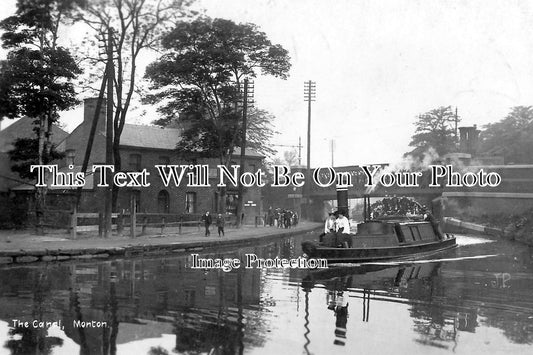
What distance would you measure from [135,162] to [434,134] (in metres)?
41.0

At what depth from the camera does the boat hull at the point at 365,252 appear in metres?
20.1

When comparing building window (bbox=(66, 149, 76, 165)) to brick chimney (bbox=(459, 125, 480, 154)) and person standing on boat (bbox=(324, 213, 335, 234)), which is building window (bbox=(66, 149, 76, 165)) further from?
brick chimney (bbox=(459, 125, 480, 154))

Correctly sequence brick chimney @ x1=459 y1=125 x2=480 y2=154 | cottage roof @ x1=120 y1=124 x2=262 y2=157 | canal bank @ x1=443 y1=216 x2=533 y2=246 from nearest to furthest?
canal bank @ x1=443 y1=216 x2=533 y2=246 → cottage roof @ x1=120 y1=124 x2=262 y2=157 → brick chimney @ x1=459 y1=125 x2=480 y2=154

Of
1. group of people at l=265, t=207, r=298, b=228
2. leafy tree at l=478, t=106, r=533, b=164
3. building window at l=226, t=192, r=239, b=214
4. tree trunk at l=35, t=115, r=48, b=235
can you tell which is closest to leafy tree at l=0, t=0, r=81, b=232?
tree trunk at l=35, t=115, r=48, b=235

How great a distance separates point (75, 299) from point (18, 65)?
21.5 metres

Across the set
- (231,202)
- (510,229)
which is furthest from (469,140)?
(231,202)

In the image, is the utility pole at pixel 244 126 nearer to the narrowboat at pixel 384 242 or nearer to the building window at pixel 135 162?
the building window at pixel 135 162

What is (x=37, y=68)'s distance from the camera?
3008 centimetres

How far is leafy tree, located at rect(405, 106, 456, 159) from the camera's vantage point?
6938 centimetres

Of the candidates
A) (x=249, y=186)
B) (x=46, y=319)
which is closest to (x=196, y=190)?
(x=249, y=186)

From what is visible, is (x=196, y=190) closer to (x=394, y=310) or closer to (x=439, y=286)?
(x=439, y=286)

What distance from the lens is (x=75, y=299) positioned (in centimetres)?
1265

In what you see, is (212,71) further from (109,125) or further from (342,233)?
(342,233)

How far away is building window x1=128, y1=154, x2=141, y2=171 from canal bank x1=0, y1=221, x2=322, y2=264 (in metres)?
15.0
